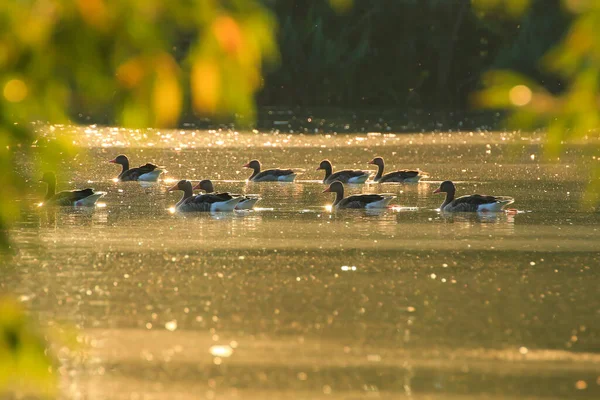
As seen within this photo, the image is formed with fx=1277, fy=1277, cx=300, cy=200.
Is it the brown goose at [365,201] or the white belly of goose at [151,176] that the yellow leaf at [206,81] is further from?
the white belly of goose at [151,176]

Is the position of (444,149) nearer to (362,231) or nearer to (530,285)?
(362,231)

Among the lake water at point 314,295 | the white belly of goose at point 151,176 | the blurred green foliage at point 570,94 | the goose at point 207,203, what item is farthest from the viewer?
the white belly of goose at point 151,176

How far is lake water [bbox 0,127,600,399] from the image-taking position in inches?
370

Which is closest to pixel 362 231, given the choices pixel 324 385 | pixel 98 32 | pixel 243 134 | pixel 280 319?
pixel 280 319

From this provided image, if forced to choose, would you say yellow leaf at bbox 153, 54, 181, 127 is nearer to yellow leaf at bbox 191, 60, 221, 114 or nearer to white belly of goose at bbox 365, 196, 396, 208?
yellow leaf at bbox 191, 60, 221, 114

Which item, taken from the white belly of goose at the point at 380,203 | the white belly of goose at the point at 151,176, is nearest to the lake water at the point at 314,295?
the white belly of goose at the point at 380,203

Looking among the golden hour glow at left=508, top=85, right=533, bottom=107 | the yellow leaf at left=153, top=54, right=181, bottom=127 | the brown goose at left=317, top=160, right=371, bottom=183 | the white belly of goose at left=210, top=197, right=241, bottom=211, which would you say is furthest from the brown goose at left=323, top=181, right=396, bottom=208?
the yellow leaf at left=153, top=54, right=181, bottom=127

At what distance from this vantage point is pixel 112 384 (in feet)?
30.2

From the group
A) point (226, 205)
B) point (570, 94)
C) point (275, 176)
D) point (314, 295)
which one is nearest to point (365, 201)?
point (226, 205)

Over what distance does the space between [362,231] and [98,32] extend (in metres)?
16.0

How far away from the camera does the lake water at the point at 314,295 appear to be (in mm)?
9398

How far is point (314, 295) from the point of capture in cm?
1312

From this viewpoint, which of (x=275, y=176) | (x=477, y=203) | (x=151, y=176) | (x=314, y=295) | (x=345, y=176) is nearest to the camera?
(x=314, y=295)

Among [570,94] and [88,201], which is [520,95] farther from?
[88,201]
